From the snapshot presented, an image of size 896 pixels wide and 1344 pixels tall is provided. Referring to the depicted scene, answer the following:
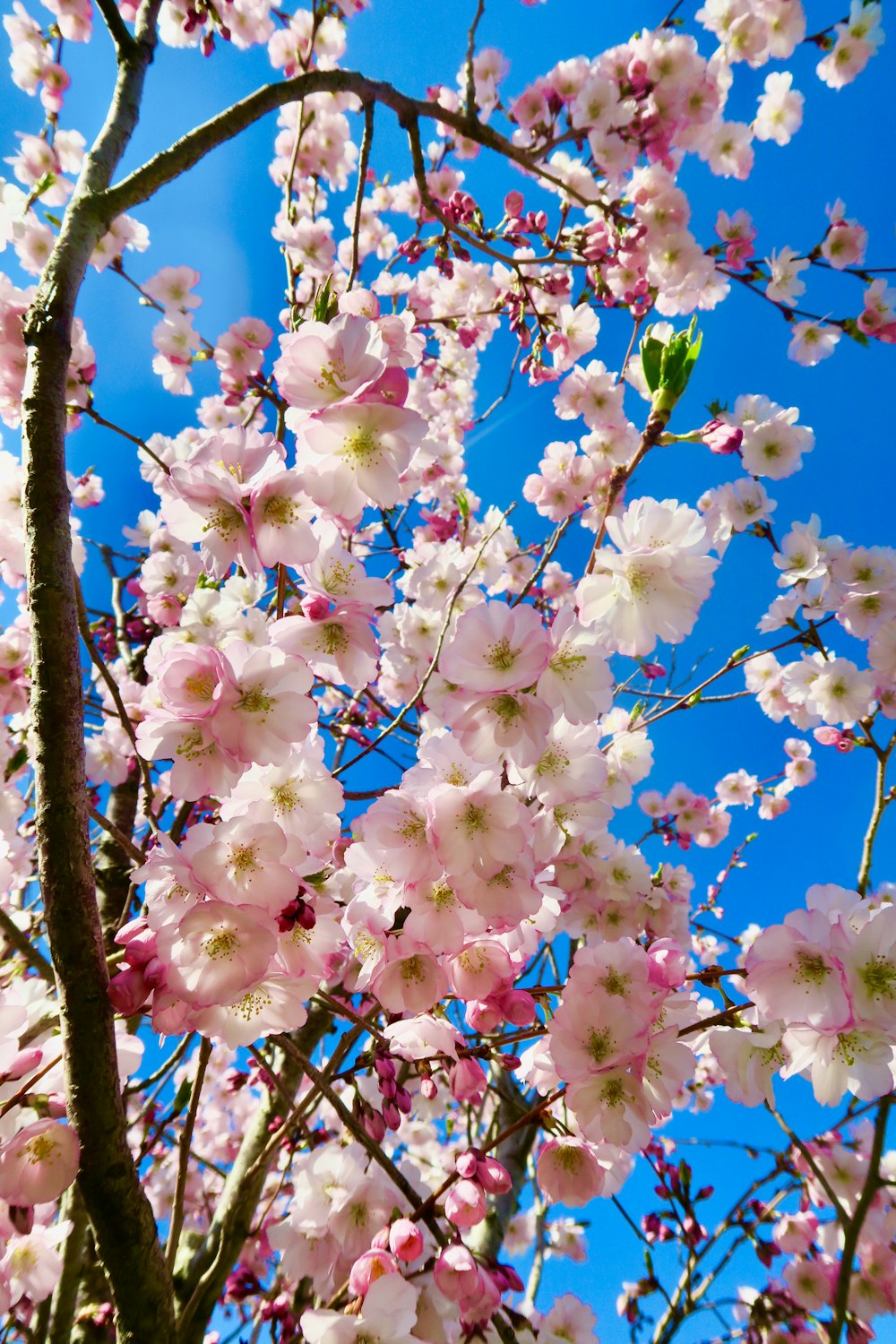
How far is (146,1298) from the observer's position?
101cm

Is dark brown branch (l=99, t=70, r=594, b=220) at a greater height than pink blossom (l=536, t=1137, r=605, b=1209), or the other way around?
dark brown branch (l=99, t=70, r=594, b=220)

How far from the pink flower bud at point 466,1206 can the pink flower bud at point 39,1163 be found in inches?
26.1

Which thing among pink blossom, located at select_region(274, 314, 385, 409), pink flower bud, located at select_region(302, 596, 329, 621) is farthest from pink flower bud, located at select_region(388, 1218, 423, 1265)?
pink blossom, located at select_region(274, 314, 385, 409)

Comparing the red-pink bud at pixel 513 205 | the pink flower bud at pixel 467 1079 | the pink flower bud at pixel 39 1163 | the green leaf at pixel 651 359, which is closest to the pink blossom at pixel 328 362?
the green leaf at pixel 651 359

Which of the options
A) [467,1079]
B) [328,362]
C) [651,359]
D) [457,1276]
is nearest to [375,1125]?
[467,1079]

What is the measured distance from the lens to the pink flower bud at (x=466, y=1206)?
4.14ft

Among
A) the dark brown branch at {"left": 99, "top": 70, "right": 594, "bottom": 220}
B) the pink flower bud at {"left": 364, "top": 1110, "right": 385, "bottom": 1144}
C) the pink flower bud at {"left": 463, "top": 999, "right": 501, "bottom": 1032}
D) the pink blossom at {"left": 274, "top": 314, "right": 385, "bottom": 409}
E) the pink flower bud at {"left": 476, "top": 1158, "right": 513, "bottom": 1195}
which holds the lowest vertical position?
the pink flower bud at {"left": 476, "top": 1158, "right": 513, "bottom": 1195}

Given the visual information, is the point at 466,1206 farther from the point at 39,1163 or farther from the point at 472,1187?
the point at 39,1163

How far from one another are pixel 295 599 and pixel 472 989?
3.12 feet

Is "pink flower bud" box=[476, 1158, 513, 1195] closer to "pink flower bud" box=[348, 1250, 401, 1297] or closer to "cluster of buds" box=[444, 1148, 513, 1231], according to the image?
"cluster of buds" box=[444, 1148, 513, 1231]

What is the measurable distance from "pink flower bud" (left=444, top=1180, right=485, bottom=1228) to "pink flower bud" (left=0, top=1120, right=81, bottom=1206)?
662 mm

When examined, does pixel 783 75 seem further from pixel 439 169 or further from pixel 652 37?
pixel 439 169

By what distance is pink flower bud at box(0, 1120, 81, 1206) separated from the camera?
1003 millimetres

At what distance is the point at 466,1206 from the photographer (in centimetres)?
A: 127
